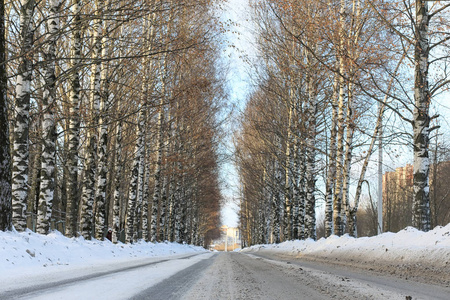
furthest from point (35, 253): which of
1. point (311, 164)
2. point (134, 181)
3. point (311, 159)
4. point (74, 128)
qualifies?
point (311, 164)

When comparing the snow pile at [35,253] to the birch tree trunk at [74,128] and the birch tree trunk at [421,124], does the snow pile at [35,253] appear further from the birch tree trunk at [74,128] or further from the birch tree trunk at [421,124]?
the birch tree trunk at [421,124]

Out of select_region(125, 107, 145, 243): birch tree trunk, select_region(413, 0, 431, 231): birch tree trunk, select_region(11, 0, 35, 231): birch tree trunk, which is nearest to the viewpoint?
select_region(11, 0, 35, 231): birch tree trunk

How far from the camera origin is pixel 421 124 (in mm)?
8742

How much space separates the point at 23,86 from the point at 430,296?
807cm

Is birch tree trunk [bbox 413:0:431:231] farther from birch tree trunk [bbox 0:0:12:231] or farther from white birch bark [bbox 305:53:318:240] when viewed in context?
birch tree trunk [bbox 0:0:12:231]

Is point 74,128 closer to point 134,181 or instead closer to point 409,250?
point 134,181

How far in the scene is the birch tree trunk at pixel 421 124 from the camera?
8.61 meters

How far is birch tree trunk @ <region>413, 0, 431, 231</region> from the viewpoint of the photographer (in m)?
8.61

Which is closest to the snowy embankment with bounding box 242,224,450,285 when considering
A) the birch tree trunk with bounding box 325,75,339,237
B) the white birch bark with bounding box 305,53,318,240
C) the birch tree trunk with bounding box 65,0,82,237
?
the birch tree trunk with bounding box 325,75,339,237

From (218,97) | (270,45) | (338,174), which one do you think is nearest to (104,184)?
(338,174)

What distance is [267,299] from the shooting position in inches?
107

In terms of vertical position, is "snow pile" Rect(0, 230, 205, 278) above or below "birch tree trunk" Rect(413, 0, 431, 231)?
below

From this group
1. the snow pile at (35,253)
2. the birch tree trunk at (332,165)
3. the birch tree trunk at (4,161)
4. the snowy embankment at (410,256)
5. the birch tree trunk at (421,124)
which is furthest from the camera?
the birch tree trunk at (332,165)

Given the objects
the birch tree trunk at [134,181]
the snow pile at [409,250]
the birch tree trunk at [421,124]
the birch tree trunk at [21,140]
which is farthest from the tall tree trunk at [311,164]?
the birch tree trunk at [21,140]
